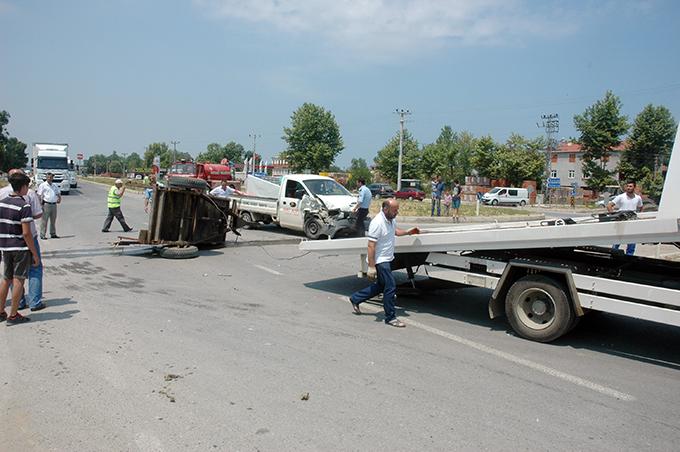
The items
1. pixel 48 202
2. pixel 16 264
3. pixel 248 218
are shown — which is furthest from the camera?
pixel 248 218

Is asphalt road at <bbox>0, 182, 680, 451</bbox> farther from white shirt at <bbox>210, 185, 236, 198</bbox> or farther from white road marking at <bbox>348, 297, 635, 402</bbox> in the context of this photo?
white shirt at <bbox>210, 185, 236, 198</bbox>

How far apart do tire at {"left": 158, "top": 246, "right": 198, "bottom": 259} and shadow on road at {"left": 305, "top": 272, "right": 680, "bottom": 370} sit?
356 centimetres

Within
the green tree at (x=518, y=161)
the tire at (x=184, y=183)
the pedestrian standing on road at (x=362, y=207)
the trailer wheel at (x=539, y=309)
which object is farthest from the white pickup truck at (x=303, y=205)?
the green tree at (x=518, y=161)

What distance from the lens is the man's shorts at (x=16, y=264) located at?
6.06 meters

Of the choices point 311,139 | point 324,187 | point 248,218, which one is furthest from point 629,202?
point 311,139

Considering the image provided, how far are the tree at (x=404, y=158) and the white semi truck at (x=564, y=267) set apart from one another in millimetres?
67875

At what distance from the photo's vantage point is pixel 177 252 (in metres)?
11.3

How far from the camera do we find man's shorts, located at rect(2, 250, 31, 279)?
19.9ft

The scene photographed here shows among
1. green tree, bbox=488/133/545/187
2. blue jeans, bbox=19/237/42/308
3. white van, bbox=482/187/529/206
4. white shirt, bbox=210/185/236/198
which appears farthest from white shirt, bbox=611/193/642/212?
green tree, bbox=488/133/545/187

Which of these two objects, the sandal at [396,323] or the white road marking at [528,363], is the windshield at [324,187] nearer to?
the white road marking at [528,363]

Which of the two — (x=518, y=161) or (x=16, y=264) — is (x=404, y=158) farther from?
(x=16, y=264)

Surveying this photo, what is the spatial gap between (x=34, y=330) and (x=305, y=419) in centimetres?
379

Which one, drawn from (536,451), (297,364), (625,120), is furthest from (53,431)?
(625,120)

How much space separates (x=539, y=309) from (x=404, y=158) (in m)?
69.1
